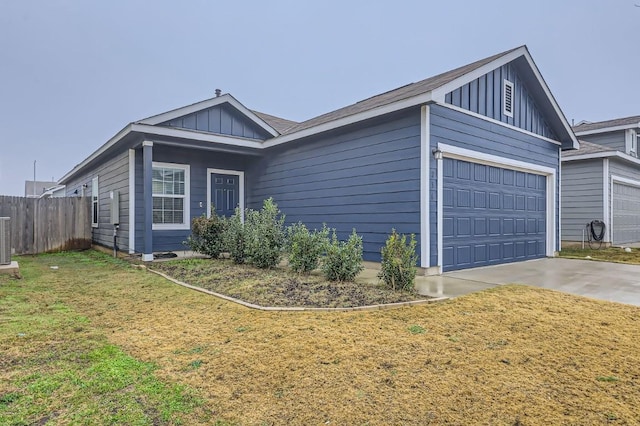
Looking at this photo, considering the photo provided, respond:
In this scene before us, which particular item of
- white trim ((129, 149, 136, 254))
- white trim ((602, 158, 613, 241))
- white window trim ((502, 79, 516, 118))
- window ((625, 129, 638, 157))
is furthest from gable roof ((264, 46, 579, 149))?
window ((625, 129, 638, 157))

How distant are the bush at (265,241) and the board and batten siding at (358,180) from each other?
1692 millimetres

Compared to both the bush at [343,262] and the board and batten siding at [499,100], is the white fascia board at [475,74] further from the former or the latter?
the bush at [343,262]

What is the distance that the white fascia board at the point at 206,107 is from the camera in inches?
319

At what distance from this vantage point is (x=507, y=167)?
27.5 feet

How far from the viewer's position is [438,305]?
432 centimetres

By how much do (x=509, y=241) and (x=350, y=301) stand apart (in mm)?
5704

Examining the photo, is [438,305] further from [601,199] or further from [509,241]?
[601,199]

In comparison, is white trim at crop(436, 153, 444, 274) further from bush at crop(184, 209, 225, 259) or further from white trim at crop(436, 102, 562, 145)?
bush at crop(184, 209, 225, 259)

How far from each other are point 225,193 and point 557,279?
814cm

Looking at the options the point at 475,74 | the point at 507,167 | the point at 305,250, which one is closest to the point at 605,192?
the point at 507,167

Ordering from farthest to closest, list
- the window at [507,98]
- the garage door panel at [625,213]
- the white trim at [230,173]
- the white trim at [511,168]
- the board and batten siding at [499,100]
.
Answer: the garage door panel at [625,213]
the white trim at [230,173]
the window at [507,98]
the board and batten siding at [499,100]
the white trim at [511,168]

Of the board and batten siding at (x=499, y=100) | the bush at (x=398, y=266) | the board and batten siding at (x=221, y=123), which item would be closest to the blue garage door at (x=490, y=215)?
the board and batten siding at (x=499, y=100)

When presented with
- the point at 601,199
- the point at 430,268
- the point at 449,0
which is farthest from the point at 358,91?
the point at 430,268

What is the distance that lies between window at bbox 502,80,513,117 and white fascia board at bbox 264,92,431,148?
10.5 ft
